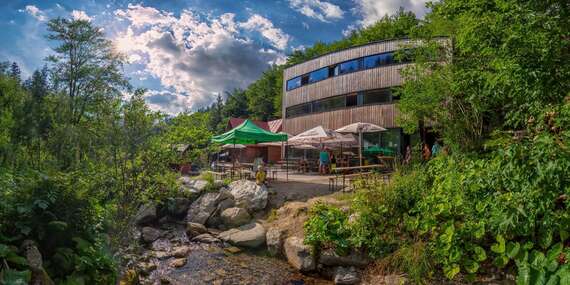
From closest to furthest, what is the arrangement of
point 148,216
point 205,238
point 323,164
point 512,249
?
point 512,249 < point 205,238 < point 148,216 < point 323,164

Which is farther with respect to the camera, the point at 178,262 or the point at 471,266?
the point at 178,262

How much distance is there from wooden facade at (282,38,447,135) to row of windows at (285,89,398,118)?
0.27 metres

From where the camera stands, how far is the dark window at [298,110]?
2444 centimetres

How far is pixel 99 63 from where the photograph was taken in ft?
66.2

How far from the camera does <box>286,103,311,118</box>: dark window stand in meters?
24.4

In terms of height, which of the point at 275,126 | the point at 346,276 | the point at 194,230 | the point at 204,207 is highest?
the point at 275,126

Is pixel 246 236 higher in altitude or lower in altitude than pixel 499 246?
lower

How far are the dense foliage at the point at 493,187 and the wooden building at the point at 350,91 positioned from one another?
39.8ft

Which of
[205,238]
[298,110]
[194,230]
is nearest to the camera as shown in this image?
[205,238]

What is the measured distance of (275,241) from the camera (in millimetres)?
6902

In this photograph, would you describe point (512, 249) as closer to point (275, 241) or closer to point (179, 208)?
point (275, 241)

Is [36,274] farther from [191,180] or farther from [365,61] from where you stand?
[365,61]

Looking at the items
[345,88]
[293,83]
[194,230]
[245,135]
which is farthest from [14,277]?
[293,83]

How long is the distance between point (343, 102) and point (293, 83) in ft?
19.5
